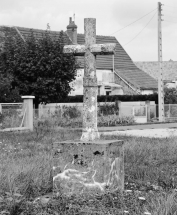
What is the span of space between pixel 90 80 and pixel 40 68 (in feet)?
84.8

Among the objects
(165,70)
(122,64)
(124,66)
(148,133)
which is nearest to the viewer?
(148,133)

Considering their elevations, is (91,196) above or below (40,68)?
below

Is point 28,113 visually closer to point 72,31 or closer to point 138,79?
point 72,31

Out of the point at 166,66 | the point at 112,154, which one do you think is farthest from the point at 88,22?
the point at 166,66

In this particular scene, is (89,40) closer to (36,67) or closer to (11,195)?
(11,195)

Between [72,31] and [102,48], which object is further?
[72,31]

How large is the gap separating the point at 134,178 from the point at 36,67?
2541 centimetres

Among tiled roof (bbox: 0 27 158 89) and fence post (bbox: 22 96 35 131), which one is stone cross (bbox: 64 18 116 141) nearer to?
fence post (bbox: 22 96 35 131)

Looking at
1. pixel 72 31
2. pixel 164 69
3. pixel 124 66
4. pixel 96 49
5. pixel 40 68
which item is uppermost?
pixel 72 31

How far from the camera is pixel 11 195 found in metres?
5.99

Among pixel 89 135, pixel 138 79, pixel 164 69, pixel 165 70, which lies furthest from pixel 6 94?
pixel 164 69

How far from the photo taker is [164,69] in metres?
70.9

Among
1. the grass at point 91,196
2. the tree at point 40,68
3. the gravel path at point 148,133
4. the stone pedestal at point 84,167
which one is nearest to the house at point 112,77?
the tree at point 40,68

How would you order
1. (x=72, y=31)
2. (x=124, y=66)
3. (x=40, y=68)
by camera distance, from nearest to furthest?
(x=40, y=68) < (x=72, y=31) < (x=124, y=66)
